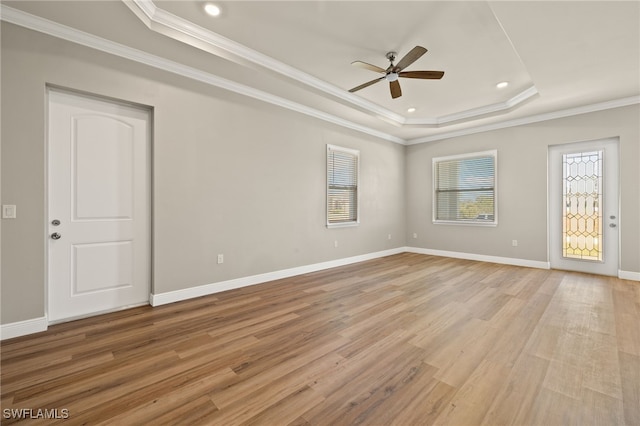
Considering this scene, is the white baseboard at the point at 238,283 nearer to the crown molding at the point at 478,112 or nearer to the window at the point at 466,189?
the window at the point at 466,189

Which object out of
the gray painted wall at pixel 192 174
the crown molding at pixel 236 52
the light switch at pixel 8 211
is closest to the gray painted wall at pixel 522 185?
the crown molding at pixel 236 52

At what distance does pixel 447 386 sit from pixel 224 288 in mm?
2951

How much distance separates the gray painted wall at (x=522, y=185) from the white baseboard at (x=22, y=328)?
22.3 ft

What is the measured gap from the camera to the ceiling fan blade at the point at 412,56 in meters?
2.64

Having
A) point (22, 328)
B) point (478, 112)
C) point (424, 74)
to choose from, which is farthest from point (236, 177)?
point (478, 112)

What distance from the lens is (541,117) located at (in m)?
5.11

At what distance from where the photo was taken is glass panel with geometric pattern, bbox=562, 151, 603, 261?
4.65 meters

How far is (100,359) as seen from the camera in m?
2.11

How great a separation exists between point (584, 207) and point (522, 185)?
990 millimetres

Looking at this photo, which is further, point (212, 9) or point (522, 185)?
point (522, 185)

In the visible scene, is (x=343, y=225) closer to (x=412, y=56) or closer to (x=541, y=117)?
(x=412, y=56)

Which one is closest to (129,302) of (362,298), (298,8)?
(362,298)

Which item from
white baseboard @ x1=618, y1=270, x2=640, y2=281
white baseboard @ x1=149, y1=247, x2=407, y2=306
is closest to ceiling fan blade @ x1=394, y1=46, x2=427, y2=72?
white baseboard @ x1=149, y1=247, x2=407, y2=306

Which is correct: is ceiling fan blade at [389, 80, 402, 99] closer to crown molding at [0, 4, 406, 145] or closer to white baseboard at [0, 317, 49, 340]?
crown molding at [0, 4, 406, 145]
